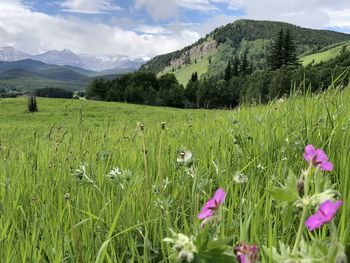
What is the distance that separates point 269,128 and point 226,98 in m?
118

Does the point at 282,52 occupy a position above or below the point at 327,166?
above

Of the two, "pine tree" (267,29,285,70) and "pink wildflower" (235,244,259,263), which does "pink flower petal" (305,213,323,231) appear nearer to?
"pink wildflower" (235,244,259,263)

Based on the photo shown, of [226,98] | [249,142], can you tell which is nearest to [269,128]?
[249,142]

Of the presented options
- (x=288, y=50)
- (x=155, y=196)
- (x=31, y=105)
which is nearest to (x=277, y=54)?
(x=288, y=50)

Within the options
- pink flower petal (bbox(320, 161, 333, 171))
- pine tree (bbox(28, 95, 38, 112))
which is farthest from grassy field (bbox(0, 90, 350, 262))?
pine tree (bbox(28, 95, 38, 112))

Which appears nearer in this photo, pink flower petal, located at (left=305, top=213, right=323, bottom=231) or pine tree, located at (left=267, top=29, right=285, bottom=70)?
pink flower petal, located at (left=305, top=213, right=323, bottom=231)

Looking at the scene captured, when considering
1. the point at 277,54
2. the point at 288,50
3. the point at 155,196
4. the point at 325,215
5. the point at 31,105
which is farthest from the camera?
the point at 277,54

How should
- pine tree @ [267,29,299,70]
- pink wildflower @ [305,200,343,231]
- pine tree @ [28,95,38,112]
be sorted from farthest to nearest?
pine tree @ [267,29,299,70] → pine tree @ [28,95,38,112] → pink wildflower @ [305,200,343,231]

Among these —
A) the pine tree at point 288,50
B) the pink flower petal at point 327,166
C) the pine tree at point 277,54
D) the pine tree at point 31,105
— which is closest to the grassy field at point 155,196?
the pink flower petal at point 327,166

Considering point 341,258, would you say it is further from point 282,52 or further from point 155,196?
point 282,52

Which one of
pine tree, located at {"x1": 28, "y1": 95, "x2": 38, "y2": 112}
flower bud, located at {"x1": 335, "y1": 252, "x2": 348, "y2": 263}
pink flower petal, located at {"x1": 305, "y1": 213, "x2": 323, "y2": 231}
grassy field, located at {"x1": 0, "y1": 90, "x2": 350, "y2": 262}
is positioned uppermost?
pink flower petal, located at {"x1": 305, "y1": 213, "x2": 323, "y2": 231}

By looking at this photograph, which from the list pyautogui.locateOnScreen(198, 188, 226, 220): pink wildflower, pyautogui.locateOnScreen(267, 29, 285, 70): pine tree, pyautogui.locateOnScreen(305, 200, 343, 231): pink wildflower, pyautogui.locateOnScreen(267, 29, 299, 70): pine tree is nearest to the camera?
pyautogui.locateOnScreen(305, 200, 343, 231): pink wildflower

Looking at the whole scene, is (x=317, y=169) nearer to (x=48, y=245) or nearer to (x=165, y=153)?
(x=48, y=245)

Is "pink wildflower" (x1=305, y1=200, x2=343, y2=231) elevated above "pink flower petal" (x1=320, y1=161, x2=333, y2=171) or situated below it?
below
